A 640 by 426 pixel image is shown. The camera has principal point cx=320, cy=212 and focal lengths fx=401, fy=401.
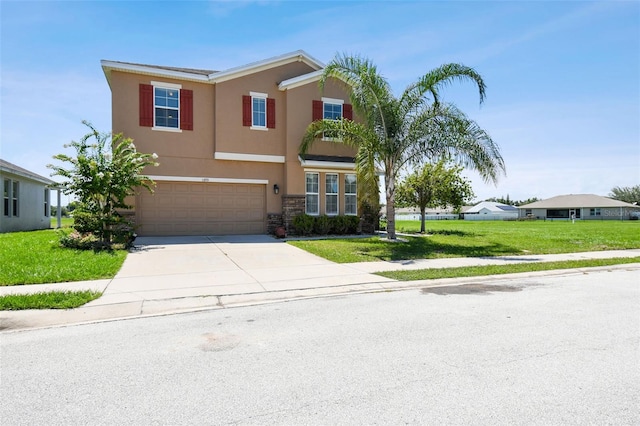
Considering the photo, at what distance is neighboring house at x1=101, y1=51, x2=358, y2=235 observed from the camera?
645 inches

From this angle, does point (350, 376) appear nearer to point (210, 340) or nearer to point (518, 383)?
point (518, 383)

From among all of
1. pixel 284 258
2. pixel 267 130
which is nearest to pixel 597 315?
pixel 284 258

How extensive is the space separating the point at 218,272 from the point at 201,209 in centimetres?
851

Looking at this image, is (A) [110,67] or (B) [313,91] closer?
(A) [110,67]

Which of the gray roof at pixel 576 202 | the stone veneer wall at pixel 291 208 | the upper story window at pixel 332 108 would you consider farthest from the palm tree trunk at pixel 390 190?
the gray roof at pixel 576 202

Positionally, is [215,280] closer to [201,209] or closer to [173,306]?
[173,306]

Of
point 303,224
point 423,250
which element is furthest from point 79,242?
point 423,250

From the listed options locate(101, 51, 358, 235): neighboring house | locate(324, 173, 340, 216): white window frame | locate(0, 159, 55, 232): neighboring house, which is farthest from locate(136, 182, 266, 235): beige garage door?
locate(0, 159, 55, 232): neighboring house

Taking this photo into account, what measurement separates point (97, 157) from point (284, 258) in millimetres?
7097

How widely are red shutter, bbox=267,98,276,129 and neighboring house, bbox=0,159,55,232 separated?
33.4 feet

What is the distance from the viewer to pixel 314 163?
57.9ft

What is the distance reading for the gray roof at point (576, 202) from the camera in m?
63.9

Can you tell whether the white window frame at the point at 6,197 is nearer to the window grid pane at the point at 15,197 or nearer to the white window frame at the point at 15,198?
the white window frame at the point at 15,198

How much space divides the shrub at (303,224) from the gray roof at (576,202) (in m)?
63.1
